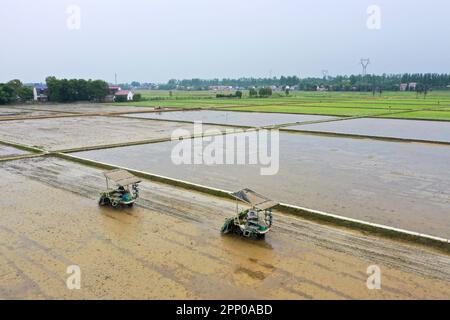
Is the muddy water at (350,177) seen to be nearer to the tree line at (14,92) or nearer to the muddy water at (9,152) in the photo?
the muddy water at (9,152)

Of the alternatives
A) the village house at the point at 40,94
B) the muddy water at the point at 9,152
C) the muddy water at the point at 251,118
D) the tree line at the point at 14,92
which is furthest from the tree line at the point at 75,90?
the muddy water at the point at 9,152

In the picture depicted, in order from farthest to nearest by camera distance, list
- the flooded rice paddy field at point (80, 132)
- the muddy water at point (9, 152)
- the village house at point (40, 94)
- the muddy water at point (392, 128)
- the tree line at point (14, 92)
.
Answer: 1. the village house at point (40, 94)
2. the tree line at point (14, 92)
3. the muddy water at point (392, 128)
4. the flooded rice paddy field at point (80, 132)
5. the muddy water at point (9, 152)

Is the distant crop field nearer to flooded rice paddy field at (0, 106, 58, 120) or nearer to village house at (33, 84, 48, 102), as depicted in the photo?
flooded rice paddy field at (0, 106, 58, 120)

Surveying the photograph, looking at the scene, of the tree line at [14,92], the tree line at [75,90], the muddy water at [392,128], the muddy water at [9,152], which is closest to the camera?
the muddy water at [9,152]

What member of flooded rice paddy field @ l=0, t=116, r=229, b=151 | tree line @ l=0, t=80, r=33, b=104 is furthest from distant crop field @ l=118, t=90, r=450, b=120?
tree line @ l=0, t=80, r=33, b=104

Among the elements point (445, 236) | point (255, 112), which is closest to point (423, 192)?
point (445, 236)

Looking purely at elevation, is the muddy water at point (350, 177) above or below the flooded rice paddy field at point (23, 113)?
below

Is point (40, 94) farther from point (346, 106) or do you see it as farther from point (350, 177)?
point (350, 177)

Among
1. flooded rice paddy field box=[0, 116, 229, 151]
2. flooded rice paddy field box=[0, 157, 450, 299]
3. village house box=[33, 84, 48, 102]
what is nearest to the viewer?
flooded rice paddy field box=[0, 157, 450, 299]
